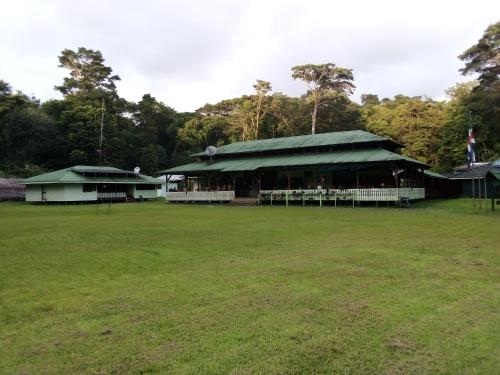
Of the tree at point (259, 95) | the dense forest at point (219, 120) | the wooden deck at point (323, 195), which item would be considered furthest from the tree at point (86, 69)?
the wooden deck at point (323, 195)

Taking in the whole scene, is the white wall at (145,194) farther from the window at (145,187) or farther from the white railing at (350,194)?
the white railing at (350,194)

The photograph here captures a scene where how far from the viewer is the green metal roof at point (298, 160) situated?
25555 millimetres

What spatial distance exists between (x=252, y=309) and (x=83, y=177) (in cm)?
3638

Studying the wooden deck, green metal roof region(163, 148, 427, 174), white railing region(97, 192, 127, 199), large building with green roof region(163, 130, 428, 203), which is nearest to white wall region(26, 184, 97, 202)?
white railing region(97, 192, 127, 199)

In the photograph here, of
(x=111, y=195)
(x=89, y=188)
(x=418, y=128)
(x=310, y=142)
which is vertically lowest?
(x=111, y=195)

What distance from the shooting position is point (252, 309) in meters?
4.78

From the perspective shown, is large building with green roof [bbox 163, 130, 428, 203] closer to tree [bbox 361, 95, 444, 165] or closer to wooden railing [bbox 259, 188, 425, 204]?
wooden railing [bbox 259, 188, 425, 204]

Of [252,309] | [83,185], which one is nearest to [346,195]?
[252,309]

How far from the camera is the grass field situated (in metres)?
3.51

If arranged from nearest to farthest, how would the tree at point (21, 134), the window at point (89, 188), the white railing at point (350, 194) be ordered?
the white railing at point (350, 194), the window at point (89, 188), the tree at point (21, 134)

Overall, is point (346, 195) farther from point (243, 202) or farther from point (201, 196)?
point (201, 196)

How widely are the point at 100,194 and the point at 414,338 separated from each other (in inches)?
1547

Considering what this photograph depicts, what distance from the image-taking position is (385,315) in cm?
452

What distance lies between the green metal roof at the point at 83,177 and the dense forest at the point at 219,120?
9583 mm
